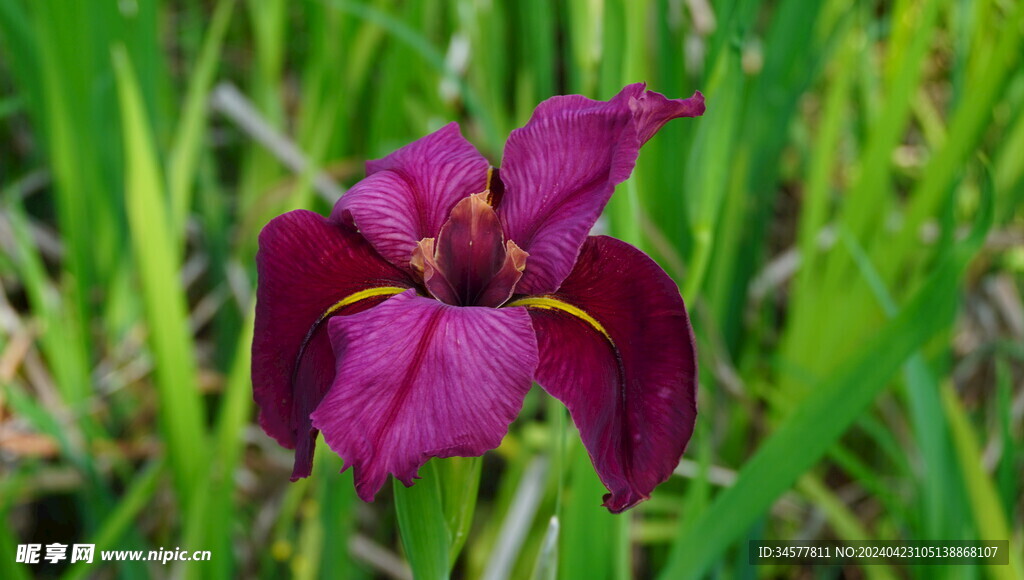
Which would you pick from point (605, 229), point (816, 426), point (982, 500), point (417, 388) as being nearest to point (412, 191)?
point (417, 388)

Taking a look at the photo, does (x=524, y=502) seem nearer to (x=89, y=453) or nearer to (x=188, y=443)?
(x=188, y=443)

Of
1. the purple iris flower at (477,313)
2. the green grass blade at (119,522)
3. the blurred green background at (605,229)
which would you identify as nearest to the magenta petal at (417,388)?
the purple iris flower at (477,313)

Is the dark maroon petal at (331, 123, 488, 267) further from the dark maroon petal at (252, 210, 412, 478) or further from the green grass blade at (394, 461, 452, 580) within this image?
the green grass blade at (394, 461, 452, 580)

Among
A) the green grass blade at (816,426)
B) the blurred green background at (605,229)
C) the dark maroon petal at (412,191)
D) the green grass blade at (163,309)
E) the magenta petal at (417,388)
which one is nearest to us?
the magenta petal at (417,388)

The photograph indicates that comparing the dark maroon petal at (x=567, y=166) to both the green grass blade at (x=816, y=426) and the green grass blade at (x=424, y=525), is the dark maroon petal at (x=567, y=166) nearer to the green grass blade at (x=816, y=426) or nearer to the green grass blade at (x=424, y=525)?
the green grass blade at (x=424, y=525)

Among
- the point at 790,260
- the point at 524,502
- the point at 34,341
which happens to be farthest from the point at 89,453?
the point at 790,260

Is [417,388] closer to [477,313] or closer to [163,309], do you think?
[477,313]
